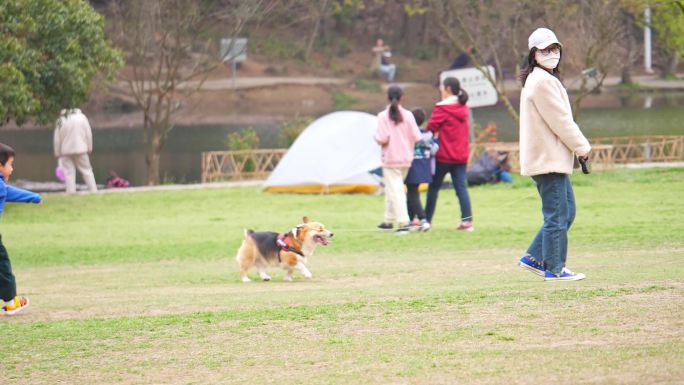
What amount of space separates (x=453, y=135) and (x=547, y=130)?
6.49 metres

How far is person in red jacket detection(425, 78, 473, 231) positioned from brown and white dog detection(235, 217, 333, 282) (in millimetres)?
3900

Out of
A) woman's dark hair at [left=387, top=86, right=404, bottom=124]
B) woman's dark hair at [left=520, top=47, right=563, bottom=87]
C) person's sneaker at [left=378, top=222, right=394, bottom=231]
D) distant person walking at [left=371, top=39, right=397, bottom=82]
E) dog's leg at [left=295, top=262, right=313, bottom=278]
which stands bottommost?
person's sneaker at [left=378, top=222, right=394, bottom=231]

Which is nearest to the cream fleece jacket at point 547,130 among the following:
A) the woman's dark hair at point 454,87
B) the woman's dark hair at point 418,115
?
the woman's dark hair at point 454,87

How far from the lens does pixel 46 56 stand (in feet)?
65.7

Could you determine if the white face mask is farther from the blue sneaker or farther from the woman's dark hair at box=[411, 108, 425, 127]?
the woman's dark hair at box=[411, 108, 425, 127]

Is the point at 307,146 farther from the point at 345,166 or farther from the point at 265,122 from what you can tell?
the point at 265,122

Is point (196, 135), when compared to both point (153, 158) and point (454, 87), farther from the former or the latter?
point (454, 87)

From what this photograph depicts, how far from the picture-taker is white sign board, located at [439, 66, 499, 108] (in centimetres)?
2439

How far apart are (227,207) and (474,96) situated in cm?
646

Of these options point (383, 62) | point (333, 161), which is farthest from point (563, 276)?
point (383, 62)

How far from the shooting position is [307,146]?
23.1 m

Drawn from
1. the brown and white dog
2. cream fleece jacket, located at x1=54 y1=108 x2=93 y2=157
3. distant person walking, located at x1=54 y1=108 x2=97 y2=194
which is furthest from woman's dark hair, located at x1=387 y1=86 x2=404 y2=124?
cream fleece jacket, located at x1=54 y1=108 x2=93 y2=157

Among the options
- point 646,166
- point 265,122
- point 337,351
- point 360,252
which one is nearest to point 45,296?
point 360,252

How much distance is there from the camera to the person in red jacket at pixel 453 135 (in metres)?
15.2
